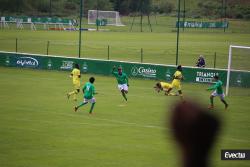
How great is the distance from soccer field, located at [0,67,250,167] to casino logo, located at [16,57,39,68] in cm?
907

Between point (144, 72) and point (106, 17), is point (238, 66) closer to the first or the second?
point (144, 72)

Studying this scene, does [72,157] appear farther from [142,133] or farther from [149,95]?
[149,95]

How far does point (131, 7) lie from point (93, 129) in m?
86.4

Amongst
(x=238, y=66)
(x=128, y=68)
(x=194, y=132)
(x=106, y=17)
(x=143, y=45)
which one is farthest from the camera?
(x=106, y=17)

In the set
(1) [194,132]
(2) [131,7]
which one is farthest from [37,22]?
(1) [194,132]

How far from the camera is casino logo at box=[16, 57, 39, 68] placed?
46.0 metres

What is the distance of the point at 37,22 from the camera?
306 feet

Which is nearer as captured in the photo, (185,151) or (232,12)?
(185,151)

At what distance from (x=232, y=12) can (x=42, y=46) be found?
127 feet

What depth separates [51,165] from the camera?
15.8m

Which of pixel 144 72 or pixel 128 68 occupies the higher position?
pixel 128 68


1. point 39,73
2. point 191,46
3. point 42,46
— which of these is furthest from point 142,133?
point 191,46

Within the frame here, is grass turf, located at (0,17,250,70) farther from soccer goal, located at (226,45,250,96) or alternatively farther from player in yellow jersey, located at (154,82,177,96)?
player in yellow jersey, located at (154,82,177,96)

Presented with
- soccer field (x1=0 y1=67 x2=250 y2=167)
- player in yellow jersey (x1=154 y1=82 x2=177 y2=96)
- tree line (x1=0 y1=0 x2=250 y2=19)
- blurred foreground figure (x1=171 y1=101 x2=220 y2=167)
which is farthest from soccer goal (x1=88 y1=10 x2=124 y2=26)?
blurred foreground figure (x1=171 y1=101 x2=220 y2=167)
